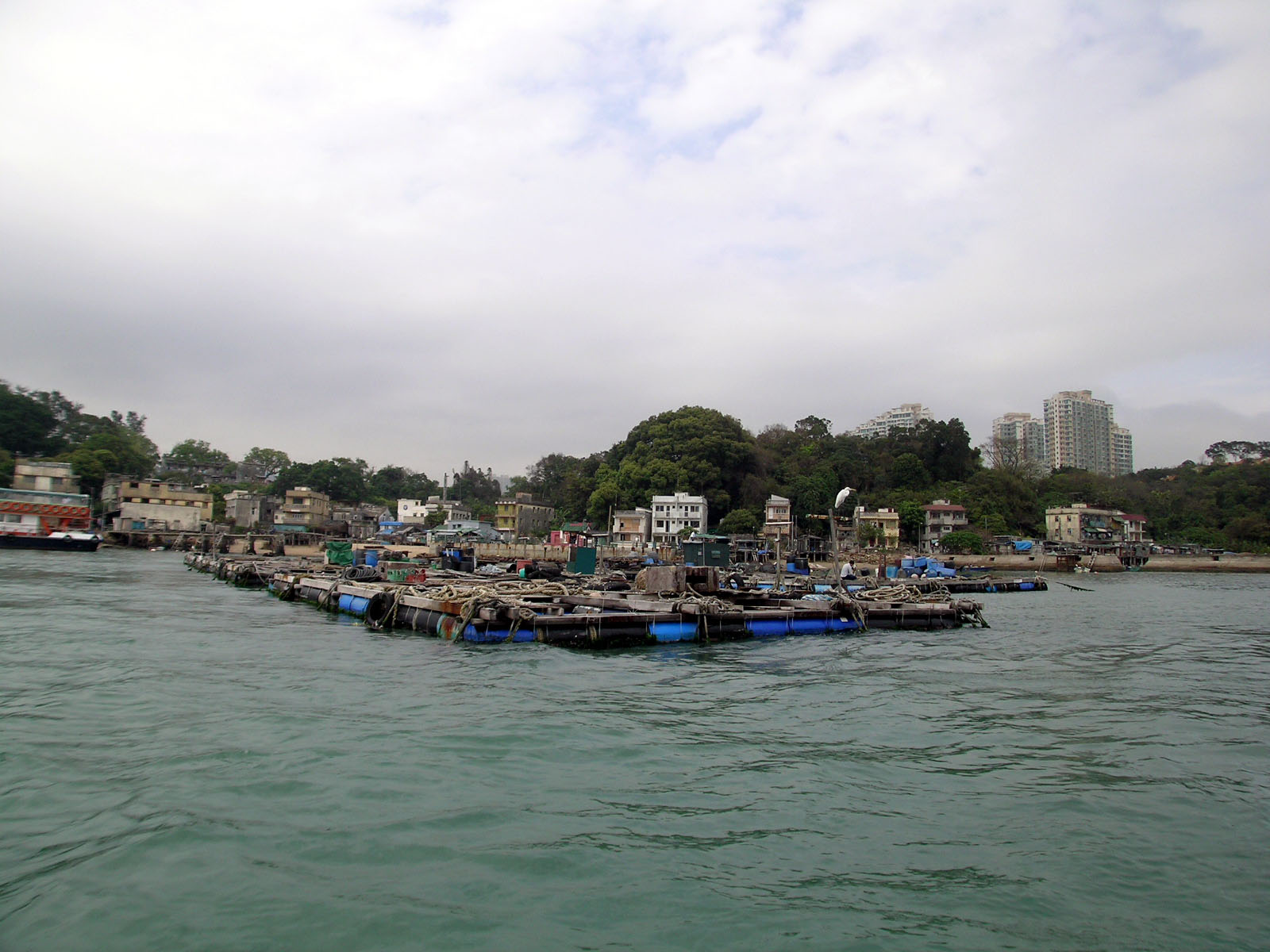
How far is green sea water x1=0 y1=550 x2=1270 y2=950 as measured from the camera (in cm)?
447

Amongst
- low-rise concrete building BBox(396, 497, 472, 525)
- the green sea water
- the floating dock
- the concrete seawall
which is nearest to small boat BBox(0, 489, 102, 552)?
the floating dock

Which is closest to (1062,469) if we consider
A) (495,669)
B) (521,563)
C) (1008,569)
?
(1008,569)

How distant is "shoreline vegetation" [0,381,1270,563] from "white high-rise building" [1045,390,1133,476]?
1882 inches

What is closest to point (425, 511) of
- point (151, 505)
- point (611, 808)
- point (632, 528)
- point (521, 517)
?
point (521, 517)

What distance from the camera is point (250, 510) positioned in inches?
3049

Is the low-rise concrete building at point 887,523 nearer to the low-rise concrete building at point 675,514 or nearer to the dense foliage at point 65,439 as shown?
the low-rise concrete building at point 675,514

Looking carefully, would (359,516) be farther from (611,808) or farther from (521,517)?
(611,808)

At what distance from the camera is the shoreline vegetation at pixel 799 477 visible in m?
69.9

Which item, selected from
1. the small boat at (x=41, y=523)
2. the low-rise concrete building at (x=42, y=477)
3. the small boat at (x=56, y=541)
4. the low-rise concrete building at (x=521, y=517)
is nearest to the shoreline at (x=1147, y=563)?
the low-rise concrete building at (x=521, y=517)

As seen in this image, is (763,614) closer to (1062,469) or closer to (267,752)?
(267,752)

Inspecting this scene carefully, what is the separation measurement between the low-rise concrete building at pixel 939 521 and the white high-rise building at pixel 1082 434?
8843 cm

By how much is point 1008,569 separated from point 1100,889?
65.2 meters

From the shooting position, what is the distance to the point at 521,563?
37.5 m

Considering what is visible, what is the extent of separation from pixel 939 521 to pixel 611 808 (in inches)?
2759
